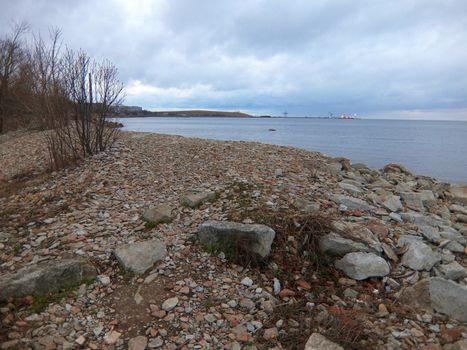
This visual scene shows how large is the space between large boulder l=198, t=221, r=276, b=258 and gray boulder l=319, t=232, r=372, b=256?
731 millimetres

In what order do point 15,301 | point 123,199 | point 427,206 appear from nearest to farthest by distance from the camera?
point 15,301
point 123,199
point 427,206

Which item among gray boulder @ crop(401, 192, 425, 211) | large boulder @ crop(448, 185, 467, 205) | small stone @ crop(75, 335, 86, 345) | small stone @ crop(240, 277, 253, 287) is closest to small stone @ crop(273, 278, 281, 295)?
small stone @ crop(240, 277, 253, 287)

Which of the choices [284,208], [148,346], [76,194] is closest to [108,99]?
[76,194]

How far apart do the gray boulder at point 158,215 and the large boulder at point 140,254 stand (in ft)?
2.53

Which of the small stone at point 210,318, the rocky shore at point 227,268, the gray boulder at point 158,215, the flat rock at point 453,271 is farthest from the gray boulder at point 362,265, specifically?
the gray boulder at point 158,215

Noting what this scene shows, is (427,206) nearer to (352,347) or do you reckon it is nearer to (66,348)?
(352,347)

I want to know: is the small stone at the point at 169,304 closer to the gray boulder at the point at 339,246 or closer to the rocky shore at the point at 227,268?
the rocky shore at the point at 227,268

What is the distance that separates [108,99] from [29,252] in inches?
245

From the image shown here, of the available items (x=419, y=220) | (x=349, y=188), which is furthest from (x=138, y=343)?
(x=349, y=188)

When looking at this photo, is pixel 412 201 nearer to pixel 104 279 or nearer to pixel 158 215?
pixel 158 215

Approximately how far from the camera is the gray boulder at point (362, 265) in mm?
4344

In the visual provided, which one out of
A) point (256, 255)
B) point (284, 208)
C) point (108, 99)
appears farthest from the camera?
point (108, 99)

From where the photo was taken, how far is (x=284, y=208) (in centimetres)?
558

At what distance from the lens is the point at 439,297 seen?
12.5 feet
